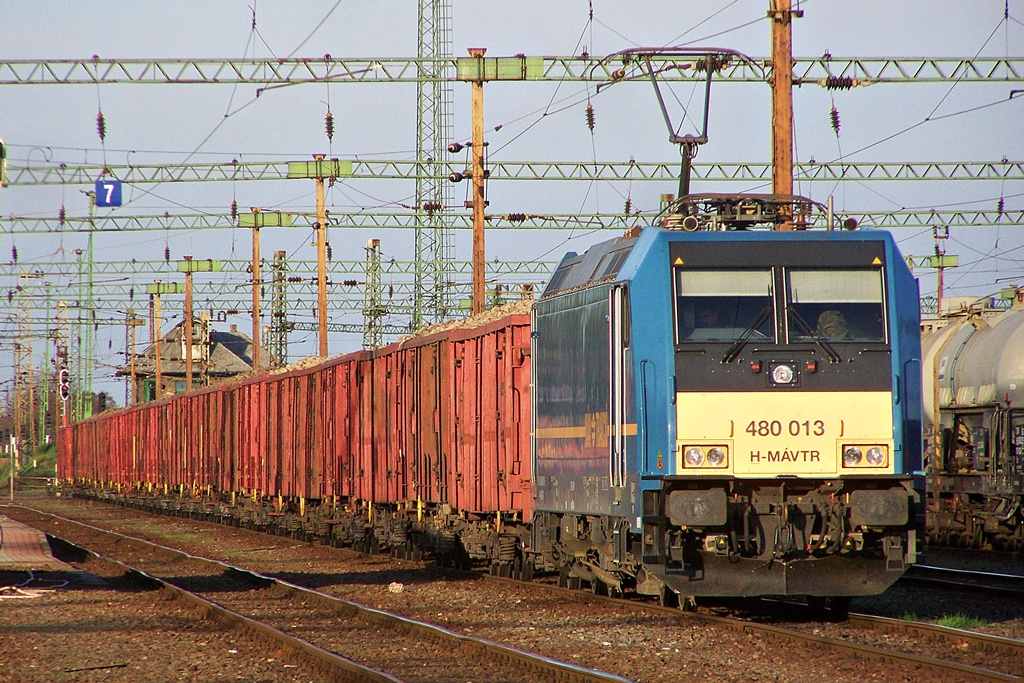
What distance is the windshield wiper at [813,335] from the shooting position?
39.9ft

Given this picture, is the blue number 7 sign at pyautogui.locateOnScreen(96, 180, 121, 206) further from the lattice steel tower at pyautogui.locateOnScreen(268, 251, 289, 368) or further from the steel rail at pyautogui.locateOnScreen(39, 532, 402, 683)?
the steel rail at pyautogui.locateOnScreen(39, 532, 402, 683)

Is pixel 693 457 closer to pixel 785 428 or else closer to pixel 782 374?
pixel 785 428

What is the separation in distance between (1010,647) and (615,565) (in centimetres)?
403

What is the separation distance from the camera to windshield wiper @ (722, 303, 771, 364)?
12.1 m

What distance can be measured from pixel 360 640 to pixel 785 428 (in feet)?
14.7

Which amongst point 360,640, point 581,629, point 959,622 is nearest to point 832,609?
point 959,622

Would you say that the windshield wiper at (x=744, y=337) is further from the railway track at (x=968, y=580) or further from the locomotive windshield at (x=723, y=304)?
the railway track at (x=968, y=580)

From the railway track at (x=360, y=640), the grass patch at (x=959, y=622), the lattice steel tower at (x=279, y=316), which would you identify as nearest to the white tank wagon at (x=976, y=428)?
the grass patch at (x=959, y=622)

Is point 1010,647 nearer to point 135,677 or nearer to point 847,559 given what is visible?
point 847,559

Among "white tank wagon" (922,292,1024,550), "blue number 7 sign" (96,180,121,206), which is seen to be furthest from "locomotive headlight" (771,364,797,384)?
"blue number 7 sign" (96,180,121,206)

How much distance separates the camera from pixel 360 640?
42.4 feet

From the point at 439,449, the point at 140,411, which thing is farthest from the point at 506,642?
the point at 140,411

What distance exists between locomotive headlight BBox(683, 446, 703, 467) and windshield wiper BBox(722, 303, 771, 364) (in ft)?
2.75

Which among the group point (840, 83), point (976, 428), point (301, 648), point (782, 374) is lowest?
point (301, 648)
